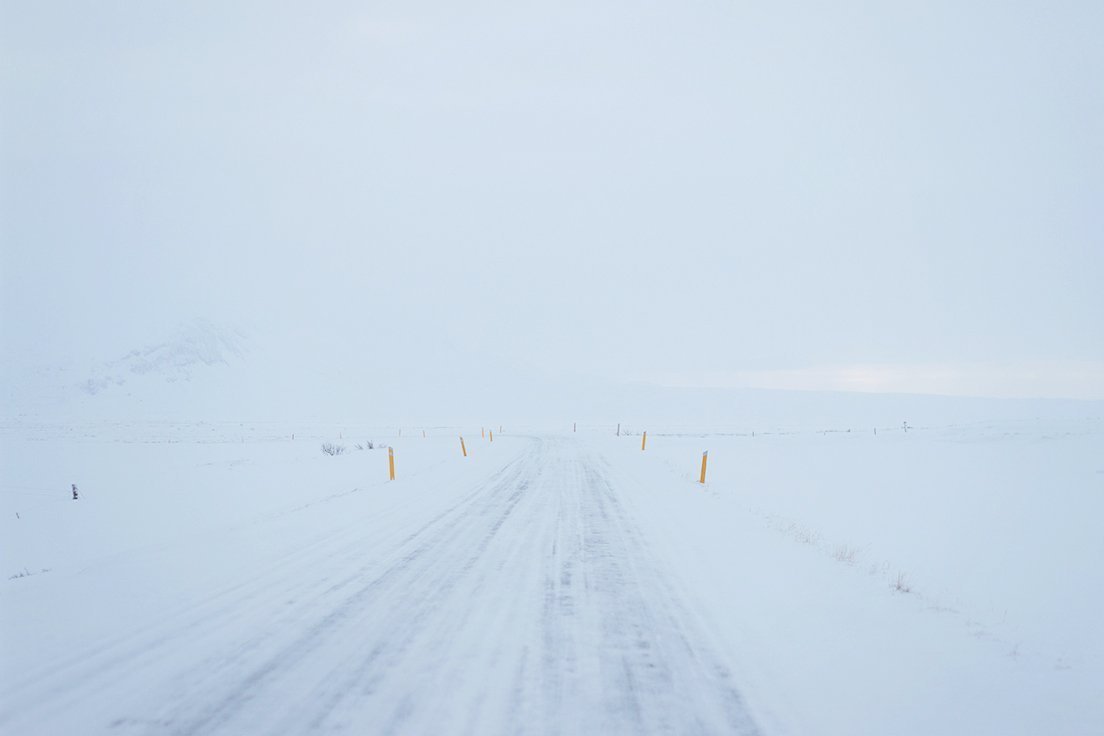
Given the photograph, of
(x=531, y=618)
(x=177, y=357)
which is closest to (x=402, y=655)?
(x=531, y=618)

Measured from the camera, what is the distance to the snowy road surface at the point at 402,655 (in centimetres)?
379

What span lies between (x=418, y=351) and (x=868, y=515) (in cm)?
13698

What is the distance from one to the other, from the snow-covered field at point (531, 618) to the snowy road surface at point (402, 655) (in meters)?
0.02

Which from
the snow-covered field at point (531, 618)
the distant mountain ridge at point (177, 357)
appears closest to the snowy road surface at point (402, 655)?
the snow-covered field at point (531, 618)

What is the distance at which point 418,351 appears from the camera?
14638 centimetres

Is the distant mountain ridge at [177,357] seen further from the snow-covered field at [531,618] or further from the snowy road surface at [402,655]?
the snowy road surface at [402,655]

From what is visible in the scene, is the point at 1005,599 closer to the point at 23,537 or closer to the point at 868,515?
the point at 868,515

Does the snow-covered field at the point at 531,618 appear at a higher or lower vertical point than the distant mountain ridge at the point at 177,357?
lower

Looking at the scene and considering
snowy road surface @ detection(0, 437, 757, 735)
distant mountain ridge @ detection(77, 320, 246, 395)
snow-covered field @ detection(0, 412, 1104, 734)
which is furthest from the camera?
distant mountain ridge @ detection(77, 320, 246, 395)

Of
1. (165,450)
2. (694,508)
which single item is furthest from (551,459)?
(165,450)

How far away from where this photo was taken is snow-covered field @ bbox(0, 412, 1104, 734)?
3.96 m

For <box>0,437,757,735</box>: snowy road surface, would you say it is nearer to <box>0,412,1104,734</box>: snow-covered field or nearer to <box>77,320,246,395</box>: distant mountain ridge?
<box>0,412,1104,734</box>: snow-covered field

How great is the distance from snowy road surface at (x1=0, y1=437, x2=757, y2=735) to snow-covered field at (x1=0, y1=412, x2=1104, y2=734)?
2 cm

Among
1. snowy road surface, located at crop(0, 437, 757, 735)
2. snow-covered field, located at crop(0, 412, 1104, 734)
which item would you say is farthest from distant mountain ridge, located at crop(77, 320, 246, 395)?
snowy road surface, located at crop(0, 437, 757, 735)
